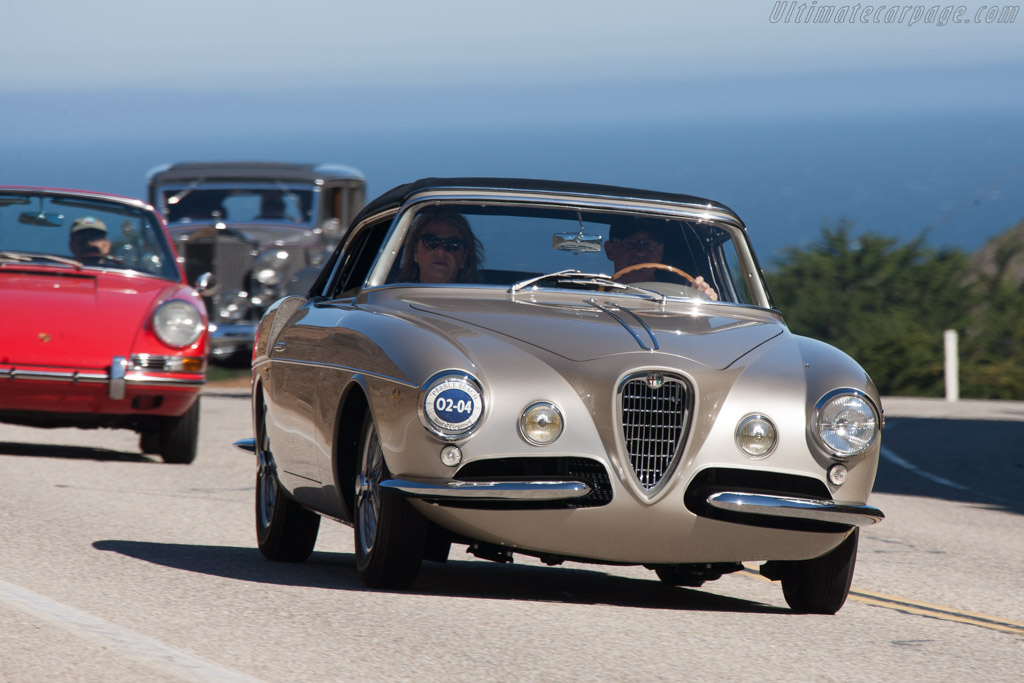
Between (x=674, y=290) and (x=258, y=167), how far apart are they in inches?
576

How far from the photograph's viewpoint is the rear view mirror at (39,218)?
11758mm

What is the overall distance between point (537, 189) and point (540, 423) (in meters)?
1.78

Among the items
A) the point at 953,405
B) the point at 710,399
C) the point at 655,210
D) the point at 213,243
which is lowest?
the point at 953,405

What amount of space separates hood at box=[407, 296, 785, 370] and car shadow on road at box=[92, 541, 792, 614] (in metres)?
0.98

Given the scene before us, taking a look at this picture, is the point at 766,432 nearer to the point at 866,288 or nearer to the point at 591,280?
the point at 591,280

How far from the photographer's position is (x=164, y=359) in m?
11.4

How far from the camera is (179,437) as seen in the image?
38.8 ft

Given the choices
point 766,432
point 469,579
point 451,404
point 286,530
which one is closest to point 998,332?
point 286,530

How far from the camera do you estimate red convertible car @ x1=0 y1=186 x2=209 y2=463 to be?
11.1 metres

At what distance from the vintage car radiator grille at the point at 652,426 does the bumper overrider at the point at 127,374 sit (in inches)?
247

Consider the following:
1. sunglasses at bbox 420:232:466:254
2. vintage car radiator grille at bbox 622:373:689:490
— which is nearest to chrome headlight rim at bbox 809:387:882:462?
vintage car radiator grille at bbox 622:373:689:490

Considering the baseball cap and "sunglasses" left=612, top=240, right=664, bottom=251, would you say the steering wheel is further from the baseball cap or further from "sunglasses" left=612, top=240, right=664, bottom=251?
the baseball cap

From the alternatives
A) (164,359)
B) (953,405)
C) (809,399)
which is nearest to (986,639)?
(809,399)

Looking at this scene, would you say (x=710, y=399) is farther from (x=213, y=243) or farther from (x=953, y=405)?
(x=953, y=405)
